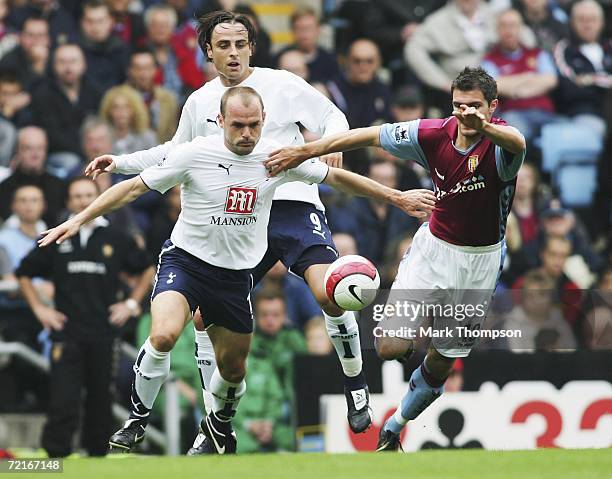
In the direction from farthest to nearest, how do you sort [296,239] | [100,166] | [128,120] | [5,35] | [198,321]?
1. [5,35]
2. [128,120]
3. [198,321]
4. [296,239]
5. [100,166]

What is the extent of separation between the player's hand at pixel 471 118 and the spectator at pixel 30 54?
8.04m

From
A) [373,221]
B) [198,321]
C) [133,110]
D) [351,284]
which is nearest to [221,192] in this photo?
[351,284]

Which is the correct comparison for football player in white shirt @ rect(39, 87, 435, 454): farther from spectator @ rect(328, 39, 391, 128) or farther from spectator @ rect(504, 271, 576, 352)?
spectator @ rect(328, 39, 391, 128)

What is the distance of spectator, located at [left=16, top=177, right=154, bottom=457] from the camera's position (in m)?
14.1

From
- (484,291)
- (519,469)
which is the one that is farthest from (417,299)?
(519,469)

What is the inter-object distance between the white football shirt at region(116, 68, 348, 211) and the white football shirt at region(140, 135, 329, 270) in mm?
440

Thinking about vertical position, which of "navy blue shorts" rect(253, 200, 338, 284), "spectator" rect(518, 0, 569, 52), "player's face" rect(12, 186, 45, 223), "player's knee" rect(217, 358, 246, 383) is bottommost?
"player's knee" rect(217, 358, 246, 383)

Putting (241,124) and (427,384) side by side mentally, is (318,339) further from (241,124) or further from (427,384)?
(241,124)

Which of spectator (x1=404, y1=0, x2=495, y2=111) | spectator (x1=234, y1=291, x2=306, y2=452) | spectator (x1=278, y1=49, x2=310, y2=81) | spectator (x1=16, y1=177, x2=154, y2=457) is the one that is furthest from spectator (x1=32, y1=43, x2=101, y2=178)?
spectator (x1=404, y1=0, x2=495, y2=111)

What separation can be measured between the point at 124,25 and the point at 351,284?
8249mm

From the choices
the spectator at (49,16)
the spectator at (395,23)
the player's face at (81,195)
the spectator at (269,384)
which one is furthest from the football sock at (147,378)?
the spectator at (395,23)

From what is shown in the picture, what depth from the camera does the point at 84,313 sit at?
1429cm

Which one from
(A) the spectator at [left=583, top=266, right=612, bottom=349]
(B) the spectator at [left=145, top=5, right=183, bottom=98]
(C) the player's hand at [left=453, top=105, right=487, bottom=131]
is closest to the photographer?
(C) the player's hand at [left=453, top=105, right=487, bottom=131]

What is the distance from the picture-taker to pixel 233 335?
11.0 metres
